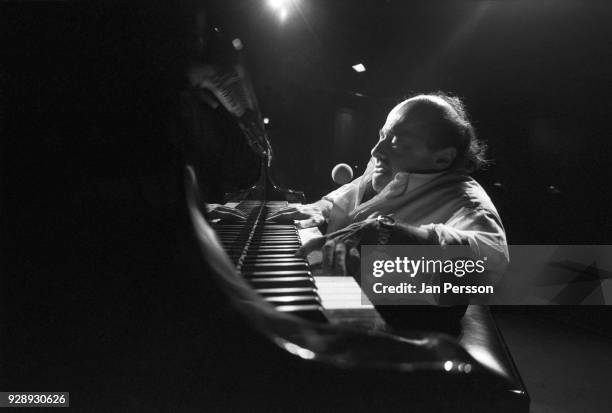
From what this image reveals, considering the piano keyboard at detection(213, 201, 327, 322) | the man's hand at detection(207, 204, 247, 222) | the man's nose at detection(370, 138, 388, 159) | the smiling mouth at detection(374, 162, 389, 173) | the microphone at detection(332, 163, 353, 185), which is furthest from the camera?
the microphone at detection(332, 163, 353, 185)

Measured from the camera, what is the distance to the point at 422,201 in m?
0.95

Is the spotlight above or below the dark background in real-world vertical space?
above

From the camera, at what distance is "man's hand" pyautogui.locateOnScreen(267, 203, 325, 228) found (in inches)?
44.5

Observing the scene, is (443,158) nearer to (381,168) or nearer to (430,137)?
(430,137)

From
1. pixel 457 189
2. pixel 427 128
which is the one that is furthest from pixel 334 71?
pixel 457 189

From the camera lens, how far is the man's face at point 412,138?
956mm

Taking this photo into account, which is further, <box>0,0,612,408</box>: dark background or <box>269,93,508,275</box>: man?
<box>269,93,508,275</box>: man

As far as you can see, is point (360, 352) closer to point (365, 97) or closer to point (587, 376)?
point (587, 376)

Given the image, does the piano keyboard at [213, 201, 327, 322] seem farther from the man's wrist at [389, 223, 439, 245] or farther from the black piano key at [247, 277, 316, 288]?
the man's wrist at [389, 223, 439, 245]

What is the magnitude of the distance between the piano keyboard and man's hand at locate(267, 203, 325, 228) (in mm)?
56

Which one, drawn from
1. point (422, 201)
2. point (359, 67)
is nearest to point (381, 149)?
point (422, 201)

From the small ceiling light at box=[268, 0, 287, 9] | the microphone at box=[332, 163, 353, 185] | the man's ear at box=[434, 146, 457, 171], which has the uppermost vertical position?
the small ceiling light at box=[268, 0, 287, 9]

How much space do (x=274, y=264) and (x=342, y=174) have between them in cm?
151

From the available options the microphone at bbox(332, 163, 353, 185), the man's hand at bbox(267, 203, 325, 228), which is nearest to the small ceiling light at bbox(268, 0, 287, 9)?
the man's hand at bbox(267, 203, 325, 228)
